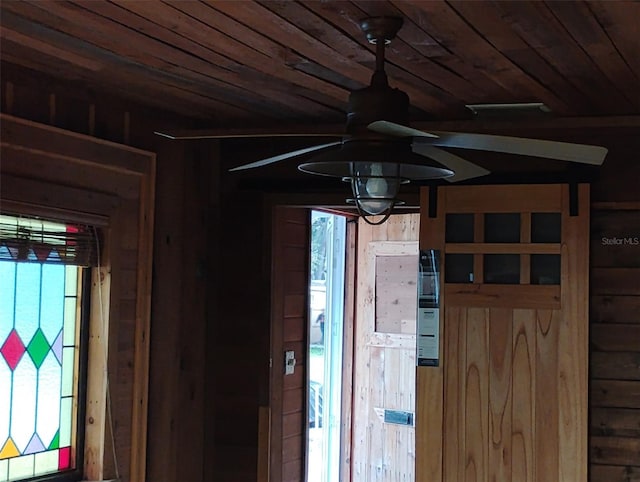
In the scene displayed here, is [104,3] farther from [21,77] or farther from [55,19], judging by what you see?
[21,77]

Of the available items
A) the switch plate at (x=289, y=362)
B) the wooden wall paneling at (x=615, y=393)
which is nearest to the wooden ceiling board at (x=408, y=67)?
the wooden wall paneling at (x=615, y=393)

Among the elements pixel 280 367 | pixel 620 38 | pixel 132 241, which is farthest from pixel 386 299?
pixel 620 38

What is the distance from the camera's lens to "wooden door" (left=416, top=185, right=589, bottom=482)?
3363mm

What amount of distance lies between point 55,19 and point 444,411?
→ 7.28 ft

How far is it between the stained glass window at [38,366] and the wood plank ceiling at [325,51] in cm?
76

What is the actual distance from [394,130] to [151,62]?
1.20m

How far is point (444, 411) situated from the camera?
3518 mm

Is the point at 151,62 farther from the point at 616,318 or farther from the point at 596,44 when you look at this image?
the point at 616,318

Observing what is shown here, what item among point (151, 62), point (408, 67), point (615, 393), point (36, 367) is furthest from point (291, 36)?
point (615, 393)

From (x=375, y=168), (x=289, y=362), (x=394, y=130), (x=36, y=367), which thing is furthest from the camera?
(x=289, y=362)

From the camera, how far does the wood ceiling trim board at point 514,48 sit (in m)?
2.10

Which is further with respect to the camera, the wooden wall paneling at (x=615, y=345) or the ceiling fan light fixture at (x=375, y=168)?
the wooden wall paneling at (x=615, y=345)

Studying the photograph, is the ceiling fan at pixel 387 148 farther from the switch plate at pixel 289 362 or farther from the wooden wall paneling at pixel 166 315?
the switch plate at pixel 289 362

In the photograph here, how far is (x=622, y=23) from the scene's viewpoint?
2172 mm
